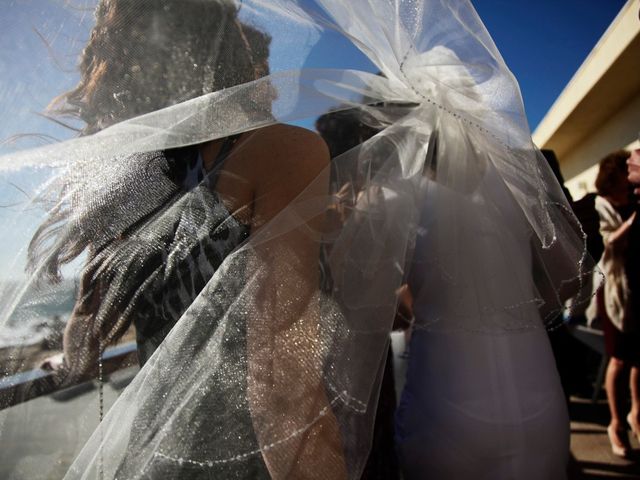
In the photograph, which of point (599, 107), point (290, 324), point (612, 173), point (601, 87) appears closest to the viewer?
point (290, 324)

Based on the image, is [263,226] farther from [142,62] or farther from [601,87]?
[601,87]

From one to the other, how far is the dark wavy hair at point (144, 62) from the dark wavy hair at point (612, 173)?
2655 millimetres

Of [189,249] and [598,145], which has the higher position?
[598,145]

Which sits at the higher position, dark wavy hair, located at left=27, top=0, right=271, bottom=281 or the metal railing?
dark wavy hair, located at left=27, top=0, right=271, bottom=281

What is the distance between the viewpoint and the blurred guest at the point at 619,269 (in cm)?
267

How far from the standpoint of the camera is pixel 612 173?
264cm

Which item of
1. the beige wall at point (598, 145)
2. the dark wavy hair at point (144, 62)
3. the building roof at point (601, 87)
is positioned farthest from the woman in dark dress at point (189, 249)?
the beige wall at point (598, 145)

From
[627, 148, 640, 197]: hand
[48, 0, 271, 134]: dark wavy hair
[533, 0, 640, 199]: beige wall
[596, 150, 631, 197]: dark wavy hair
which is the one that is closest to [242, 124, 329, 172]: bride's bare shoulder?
[48, 0, 271, 134]: dark wavy hair

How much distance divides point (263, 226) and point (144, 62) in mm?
367

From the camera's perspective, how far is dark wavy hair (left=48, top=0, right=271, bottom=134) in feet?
2.57

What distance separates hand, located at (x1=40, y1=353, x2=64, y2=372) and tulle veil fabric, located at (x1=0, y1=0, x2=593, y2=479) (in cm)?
4

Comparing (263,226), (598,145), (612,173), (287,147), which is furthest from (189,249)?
(598,145)

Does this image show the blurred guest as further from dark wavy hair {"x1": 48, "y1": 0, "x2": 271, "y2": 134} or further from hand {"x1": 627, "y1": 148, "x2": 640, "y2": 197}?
dark wavy hair {"x1": 48, "y1": 0, "x2": 271, "y2": 134}

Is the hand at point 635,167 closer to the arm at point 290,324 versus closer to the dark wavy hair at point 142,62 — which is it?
the arm at point 290,324
